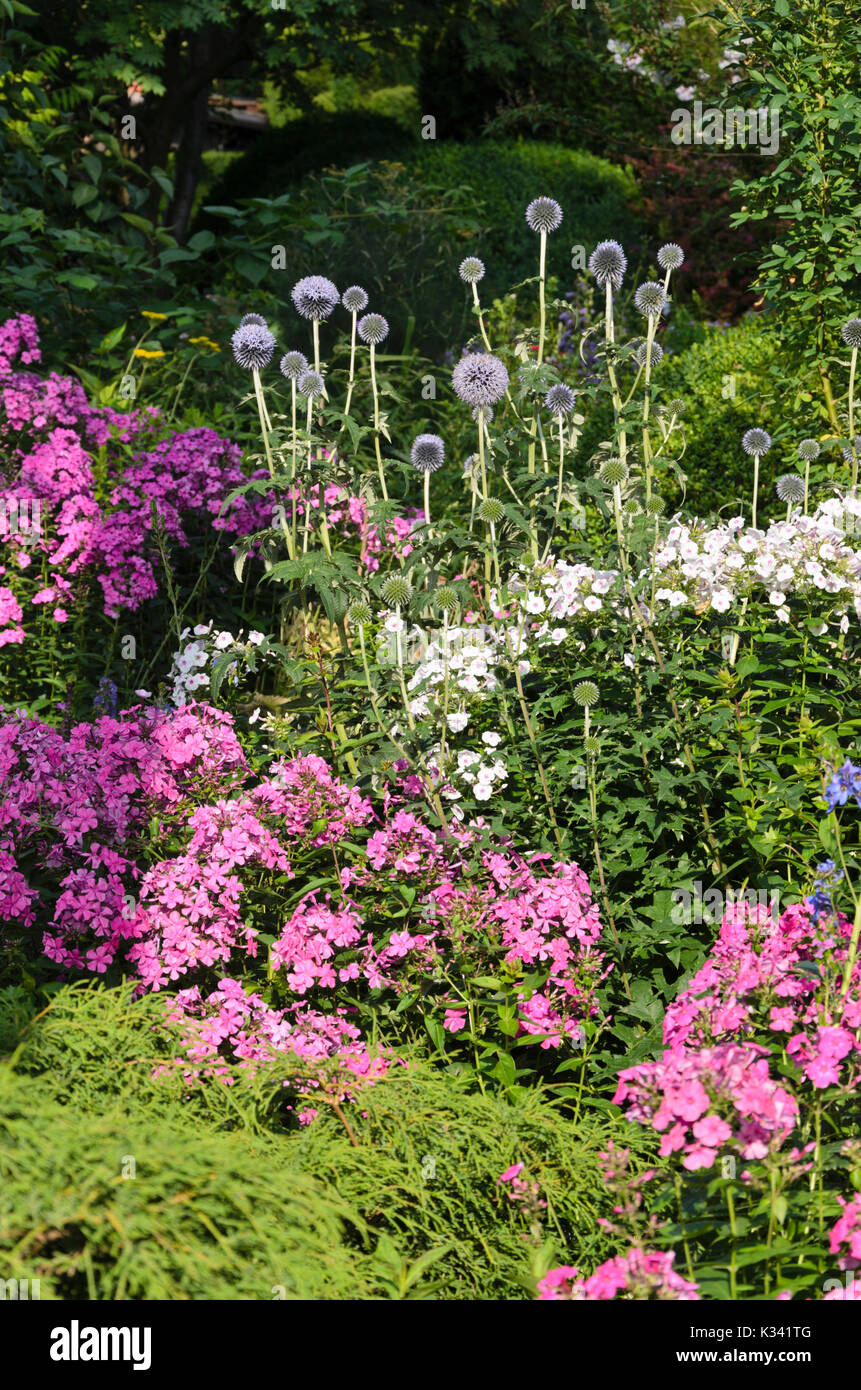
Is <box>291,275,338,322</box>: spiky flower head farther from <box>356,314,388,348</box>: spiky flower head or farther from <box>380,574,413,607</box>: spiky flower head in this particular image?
<box>380,574,413,607</box>: spiky flower head

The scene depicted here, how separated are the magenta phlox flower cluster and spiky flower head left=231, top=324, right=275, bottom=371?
2.99m

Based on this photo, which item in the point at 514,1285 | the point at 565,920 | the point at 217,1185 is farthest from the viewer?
the point at 565,920

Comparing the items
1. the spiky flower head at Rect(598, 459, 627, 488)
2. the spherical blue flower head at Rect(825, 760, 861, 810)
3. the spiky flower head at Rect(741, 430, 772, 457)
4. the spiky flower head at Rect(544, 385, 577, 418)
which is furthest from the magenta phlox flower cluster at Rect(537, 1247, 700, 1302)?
the spiky flower head at Rect(741, 430, 772, 457)

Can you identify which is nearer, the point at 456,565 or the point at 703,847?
the point at 703,847

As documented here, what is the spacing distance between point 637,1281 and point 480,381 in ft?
9.41

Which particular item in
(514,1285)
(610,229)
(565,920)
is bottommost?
(514,1285)

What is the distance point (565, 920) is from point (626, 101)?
11797 mm

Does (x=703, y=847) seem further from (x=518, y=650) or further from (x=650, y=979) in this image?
(x=518, y=650)

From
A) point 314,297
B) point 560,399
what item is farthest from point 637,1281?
point 314,297

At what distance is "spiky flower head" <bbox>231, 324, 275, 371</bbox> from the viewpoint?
169 inches

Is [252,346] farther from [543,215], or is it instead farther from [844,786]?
[844,786]

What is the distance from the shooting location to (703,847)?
11.6ft

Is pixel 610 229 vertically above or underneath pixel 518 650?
above
